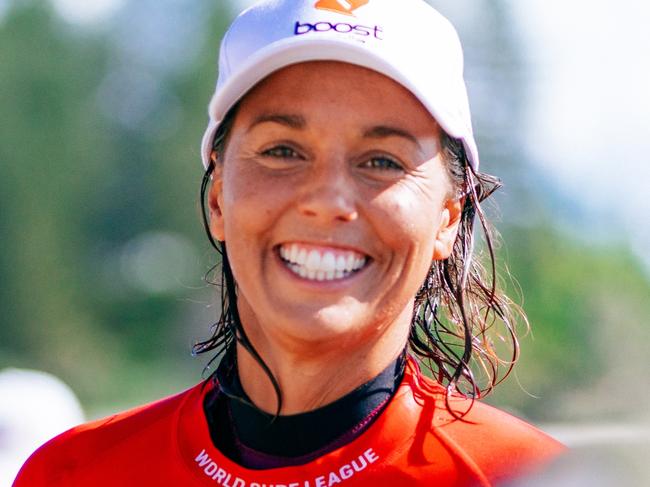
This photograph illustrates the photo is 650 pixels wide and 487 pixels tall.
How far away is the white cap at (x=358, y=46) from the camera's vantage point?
8.87 ft

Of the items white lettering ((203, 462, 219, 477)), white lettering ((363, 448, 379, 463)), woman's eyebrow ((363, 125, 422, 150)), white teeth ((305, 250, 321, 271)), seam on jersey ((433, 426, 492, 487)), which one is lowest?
seam on jersey ((433, 426, 492, 487))

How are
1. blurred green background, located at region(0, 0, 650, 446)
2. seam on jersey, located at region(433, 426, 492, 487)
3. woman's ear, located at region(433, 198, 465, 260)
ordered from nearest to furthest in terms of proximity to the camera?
seam on jersey, located at region(433, 426, 492, 487), woman's ear, located at region(433, 198, 465, 260), blurred green background, located at region(0, 0, 650, 446)

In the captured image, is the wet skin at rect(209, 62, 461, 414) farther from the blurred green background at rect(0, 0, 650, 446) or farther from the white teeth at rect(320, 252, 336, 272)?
the blurred green background at rect(0, 0, 650, 446)

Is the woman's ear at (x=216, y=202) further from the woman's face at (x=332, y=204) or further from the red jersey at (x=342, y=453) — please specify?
the red jersey at (x=342, y=453)

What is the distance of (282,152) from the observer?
2727 millimetres

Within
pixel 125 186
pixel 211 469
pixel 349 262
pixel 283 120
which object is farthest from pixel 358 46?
pixel 125 186

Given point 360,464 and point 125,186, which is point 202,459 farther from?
point 125,186

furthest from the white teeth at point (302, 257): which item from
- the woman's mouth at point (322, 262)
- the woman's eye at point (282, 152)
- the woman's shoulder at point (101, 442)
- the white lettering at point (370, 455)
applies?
the woman's shoulder at point (101, 442)

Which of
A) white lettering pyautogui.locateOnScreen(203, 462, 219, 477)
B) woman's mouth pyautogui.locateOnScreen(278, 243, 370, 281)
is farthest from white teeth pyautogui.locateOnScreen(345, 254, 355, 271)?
white lettering pyautogui.locateOnScreen(203, 462, 219, 477)

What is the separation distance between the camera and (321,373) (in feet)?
9.28

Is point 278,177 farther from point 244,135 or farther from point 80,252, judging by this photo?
point 80,252

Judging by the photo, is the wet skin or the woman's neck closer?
the wet skin

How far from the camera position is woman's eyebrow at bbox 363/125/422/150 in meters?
2.68

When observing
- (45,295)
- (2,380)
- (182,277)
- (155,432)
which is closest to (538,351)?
(2,380)
